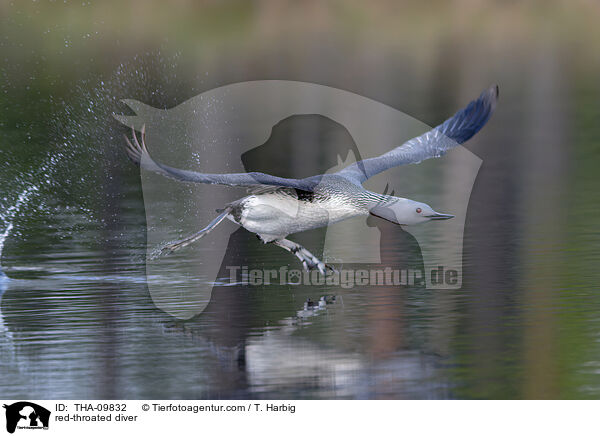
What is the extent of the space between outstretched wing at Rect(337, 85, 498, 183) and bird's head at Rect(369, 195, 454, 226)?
2.43ft

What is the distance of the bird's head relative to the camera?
1242cm

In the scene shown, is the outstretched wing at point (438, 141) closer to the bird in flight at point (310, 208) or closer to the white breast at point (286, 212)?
the bird in flight at point (310, 208)

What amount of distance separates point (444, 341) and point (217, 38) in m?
36.2

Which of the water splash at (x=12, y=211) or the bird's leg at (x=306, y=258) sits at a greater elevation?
the water splash at (x=12, y=211)

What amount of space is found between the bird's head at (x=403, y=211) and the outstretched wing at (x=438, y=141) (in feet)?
2.43

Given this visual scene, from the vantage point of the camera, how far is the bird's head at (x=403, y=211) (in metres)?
12.4

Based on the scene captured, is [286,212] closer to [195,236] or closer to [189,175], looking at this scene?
[195,236]

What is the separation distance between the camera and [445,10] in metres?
51.0

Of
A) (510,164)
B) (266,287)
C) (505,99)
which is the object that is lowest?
(266,287)

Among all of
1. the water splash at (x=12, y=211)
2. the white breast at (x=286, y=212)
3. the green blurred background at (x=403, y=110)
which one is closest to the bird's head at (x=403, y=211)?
the white breast at (x=286, y=212)

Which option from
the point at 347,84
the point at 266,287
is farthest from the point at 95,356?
the point at 347,84

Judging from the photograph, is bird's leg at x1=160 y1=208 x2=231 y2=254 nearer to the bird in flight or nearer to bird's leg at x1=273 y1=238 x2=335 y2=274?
the bird in flight

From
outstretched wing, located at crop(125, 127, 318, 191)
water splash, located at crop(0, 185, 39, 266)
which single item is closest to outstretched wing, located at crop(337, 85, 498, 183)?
outstretched wing, located at crop(125, 127, 318, 191)
